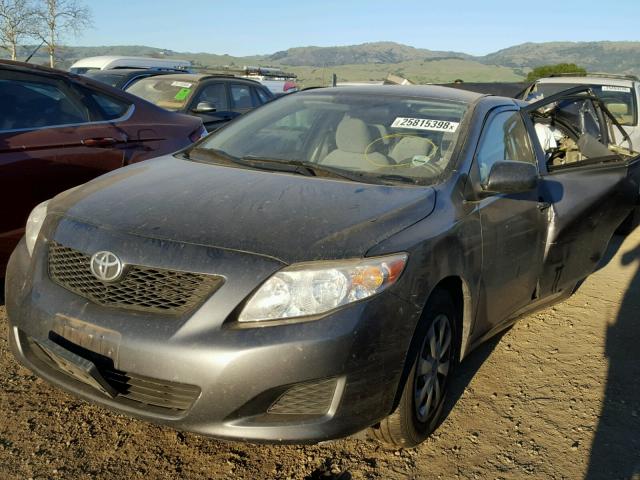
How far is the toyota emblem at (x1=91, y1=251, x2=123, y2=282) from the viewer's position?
2.24m

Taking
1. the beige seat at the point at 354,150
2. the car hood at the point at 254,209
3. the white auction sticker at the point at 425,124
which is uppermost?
the white auction sticker at the point at 425,124

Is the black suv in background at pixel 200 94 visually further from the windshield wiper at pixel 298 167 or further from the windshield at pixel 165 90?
the windshield wiper at pixel 298 167

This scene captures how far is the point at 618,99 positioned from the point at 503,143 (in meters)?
6.44

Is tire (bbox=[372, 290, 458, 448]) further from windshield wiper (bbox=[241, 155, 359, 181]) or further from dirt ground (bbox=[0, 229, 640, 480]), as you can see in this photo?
windshield wiper (bbox=[241, 155, 359, 181])

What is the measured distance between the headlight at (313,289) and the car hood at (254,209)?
0.05 meters

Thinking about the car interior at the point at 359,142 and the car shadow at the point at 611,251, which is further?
the car shadow at the point at 611,251

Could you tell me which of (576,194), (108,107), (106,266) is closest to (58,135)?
(108,107)

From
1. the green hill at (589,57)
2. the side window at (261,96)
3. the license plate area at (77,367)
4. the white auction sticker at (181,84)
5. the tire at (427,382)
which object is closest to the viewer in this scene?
the license plate area at (77,367)

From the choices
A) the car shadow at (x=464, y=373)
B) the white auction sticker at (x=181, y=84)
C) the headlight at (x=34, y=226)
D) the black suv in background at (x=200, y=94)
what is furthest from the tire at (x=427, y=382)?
the white auction sticker at (x=181, y=84)

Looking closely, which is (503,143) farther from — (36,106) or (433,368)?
(36,106)

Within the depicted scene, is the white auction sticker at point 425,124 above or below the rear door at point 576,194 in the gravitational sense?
above

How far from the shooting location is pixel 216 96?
29.3 ft

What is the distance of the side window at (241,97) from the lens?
934cm

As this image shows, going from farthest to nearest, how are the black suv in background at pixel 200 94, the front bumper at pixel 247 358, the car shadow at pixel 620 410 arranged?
the black suv in background at pixel 200 94 < the car shadow at pixel 620 410 < the front bumper at pixel 247 358
